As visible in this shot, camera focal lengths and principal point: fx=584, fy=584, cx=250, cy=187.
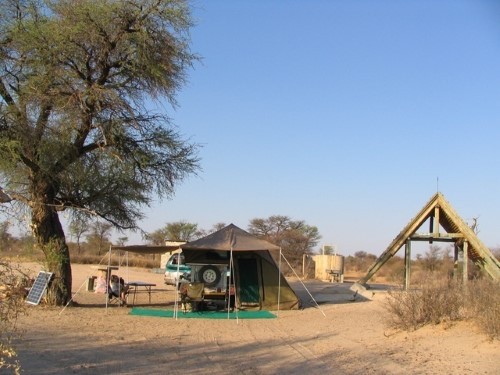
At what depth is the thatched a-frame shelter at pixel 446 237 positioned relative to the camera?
20734mm

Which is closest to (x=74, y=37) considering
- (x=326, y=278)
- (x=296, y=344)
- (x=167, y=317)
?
(x=167, y=317)

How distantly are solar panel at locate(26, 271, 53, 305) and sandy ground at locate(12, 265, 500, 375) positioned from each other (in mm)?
249

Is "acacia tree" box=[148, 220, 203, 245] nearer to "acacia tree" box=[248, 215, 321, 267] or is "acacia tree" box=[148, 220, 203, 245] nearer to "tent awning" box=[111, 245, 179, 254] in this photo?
"acacia tree" box=[248, 215, 321, 267]

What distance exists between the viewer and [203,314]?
17969mm

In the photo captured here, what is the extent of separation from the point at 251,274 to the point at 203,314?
111 inches

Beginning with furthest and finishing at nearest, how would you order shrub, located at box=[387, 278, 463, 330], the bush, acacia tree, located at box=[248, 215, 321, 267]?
acacia tree, located at box=[248, 215, 321, 267]
shrub, located at box=[387, 278, 463, 330]
the bush

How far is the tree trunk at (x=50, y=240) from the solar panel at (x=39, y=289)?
1.19ft

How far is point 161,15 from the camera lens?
54.6 feet

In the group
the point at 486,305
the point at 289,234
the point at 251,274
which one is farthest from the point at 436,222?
the point at 289,234

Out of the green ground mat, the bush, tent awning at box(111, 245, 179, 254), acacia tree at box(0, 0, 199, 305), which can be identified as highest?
acacia tree at box(0, 0, 199, 305)

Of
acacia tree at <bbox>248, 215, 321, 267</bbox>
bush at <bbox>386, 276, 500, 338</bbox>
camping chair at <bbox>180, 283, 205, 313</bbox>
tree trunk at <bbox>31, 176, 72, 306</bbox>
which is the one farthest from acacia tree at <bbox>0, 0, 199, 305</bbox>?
acacia tree at <bbox>248, 215, 321, 267</bbox>

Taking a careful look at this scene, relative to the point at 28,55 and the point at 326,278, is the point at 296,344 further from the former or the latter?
the point at 326,278

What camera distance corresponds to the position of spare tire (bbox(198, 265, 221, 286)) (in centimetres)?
1925

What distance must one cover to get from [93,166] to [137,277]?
18.0m
